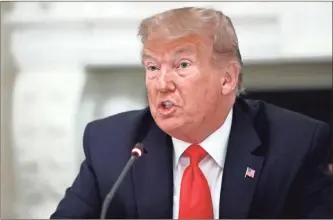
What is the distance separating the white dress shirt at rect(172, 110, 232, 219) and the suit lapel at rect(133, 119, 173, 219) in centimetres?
1

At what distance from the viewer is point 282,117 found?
1.49 meters

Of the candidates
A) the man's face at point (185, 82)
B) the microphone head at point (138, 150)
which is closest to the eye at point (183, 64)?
the man's face at point (185, 82)

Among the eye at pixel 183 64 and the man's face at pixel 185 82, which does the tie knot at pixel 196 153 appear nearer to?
the man's face at pixel 185 82

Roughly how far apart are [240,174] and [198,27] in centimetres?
37

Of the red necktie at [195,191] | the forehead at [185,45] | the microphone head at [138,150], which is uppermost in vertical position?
the forehead at [185,45]

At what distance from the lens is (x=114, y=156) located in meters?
1.49

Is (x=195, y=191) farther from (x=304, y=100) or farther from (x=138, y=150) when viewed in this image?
(x=304, y=100)

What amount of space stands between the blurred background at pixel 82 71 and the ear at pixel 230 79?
0.04m

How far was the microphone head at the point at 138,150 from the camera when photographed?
4.77 ft

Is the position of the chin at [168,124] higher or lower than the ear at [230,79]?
lower

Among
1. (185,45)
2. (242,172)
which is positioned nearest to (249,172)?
(242,172)

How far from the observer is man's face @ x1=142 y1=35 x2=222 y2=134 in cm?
143

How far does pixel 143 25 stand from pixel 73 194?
46cm

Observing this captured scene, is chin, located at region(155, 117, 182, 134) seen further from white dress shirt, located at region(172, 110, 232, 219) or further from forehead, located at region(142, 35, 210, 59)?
forehead, located at region(142, 35, 210, 59)
